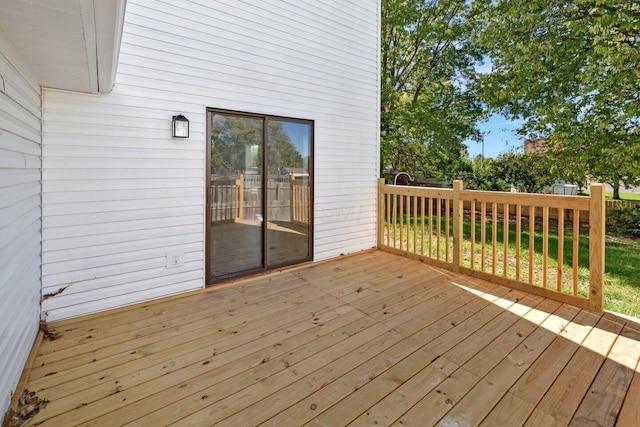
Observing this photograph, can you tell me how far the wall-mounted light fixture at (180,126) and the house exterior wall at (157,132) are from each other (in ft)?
0.26

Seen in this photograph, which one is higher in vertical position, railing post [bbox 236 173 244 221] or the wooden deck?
railing post [bbox 236 173 244 221]

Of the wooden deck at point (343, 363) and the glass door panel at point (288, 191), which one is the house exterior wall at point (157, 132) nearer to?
the glass door panel at point (288, 191)

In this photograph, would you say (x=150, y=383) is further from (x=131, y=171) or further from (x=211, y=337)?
(x=131, y=171)

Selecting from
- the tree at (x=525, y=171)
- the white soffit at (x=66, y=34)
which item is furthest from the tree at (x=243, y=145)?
the tree at (x=525, y=171)

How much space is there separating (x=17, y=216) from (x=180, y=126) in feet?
5.26

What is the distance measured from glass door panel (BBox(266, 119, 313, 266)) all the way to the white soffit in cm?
194

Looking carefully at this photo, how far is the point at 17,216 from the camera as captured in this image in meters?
1.98

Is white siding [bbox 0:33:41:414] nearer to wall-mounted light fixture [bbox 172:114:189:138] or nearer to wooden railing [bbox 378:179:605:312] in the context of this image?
wall-mounted light fixture [bbox 172:114:189:138]

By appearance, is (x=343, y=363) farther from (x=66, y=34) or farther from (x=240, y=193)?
(x=66, y=34)

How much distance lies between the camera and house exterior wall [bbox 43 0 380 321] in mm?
2770

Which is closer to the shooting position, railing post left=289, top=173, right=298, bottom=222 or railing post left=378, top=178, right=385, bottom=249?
railing post left=289, top=173, right=298, bottom=222

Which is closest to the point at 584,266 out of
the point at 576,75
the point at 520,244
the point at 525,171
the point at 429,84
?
the point at 520,244

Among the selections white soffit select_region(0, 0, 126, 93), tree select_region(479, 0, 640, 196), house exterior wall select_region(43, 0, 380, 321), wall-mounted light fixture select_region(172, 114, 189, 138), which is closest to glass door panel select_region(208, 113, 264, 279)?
house exterior wall select_region(43, 0, 380, 321)

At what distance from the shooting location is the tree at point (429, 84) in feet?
29.9
